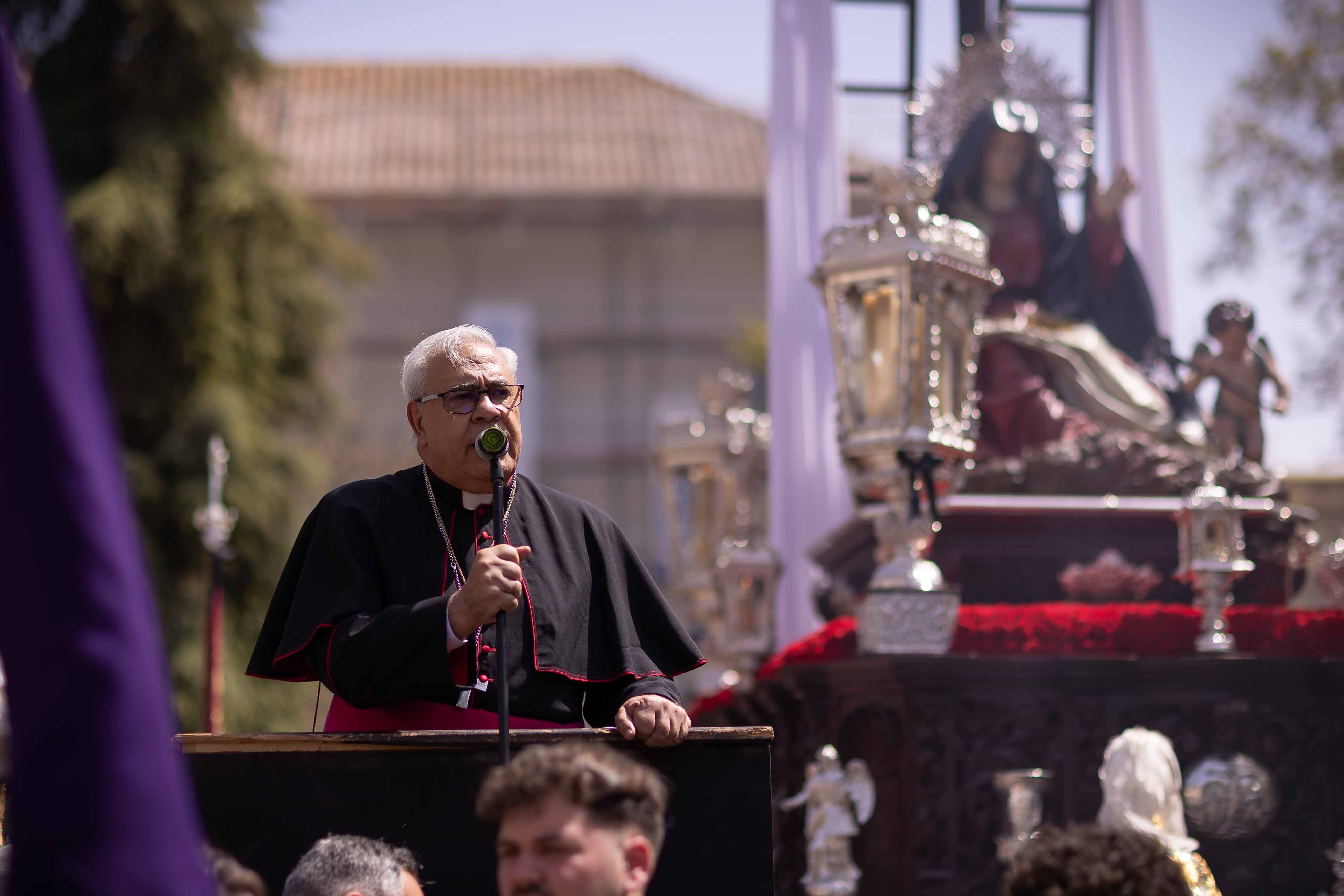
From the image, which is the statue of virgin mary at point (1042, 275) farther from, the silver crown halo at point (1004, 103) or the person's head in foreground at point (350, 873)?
the person's head in foreground at point (350, 873)

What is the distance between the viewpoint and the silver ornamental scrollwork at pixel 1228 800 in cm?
641

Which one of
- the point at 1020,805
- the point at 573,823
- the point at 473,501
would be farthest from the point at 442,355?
the point at 1020,805

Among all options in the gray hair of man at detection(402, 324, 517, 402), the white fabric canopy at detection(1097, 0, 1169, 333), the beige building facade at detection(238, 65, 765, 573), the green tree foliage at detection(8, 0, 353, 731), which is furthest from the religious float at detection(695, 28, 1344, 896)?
the beige building facade at detection(238, 65, 765, 573)

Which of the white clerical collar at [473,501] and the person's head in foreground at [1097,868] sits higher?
the white clerical collar at [473,501]

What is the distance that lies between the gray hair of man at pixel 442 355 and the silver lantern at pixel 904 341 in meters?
3.26

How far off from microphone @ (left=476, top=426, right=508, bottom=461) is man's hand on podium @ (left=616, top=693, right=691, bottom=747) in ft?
1.89

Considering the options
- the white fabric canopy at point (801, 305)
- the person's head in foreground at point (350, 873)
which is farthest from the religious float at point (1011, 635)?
the person's head in foreground at point (350, 873)

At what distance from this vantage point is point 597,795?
2.51m

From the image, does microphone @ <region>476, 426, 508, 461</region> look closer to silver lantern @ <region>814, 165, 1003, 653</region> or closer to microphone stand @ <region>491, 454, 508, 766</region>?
microphone stand @ <region>491, 454, 508, 766</region>

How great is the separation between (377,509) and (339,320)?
58.7 ft

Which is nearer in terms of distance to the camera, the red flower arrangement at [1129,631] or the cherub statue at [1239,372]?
the red flower arrangement at [1129,631]

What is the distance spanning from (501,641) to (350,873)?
1.68ft

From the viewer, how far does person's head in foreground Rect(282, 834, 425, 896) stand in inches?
126

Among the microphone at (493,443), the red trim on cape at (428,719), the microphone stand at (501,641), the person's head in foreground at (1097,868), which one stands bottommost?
the person's head in foreground at (1097,868)
